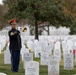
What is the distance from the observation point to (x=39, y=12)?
35.6 meters

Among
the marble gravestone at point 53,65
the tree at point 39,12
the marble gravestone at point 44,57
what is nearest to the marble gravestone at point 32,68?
the marble gravestone at point 53,65

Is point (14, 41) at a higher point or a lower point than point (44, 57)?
higher

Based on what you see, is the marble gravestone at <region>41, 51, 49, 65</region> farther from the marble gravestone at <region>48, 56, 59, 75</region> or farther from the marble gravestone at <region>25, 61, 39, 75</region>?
the marble gravestone at <region>25, 61, 39, 75</region>

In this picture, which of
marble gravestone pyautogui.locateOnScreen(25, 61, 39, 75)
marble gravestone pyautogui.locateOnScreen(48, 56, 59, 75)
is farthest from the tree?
marble gravestone pyautogui.locateOnScreen(25, 61, 39, 75)

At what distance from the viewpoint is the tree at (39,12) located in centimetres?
3531

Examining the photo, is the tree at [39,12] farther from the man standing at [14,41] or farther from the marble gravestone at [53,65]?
the marble gravestone at [53,65]

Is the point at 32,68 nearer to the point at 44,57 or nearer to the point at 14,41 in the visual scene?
the point at 14,41

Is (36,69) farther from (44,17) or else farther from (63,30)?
(63,30)

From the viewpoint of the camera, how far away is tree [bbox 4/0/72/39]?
1390 inches

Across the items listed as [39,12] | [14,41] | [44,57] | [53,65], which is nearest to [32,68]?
[53,65]

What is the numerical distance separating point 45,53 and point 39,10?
62.1 ft

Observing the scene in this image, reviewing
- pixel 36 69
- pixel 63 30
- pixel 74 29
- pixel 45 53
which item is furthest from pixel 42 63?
pixel 63 30

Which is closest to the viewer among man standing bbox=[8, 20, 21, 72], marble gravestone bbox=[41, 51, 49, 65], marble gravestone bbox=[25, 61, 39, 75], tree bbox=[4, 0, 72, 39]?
marble gravestone bbox=[25, 61, 39, 75]

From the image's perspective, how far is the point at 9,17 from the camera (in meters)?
36.9
